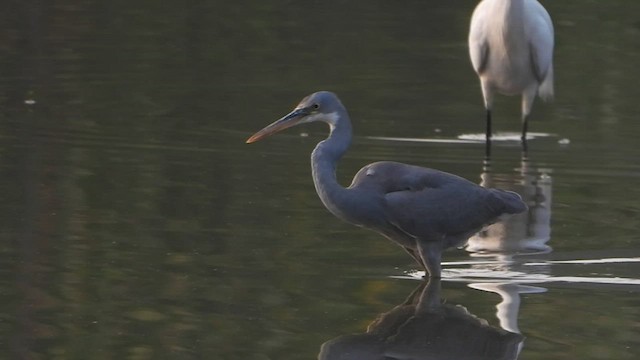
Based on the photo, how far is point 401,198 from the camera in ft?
28.1

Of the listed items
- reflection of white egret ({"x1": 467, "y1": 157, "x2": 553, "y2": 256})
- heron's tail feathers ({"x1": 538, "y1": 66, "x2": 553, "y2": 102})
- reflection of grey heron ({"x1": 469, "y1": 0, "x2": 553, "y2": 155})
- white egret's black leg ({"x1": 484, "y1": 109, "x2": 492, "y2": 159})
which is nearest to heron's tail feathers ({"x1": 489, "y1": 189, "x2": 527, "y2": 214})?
reflection of white egret ({"x1": 467, "y1": 157, "x2": 553, "y2": 256})

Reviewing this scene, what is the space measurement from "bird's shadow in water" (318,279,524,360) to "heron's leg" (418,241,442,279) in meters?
0.27

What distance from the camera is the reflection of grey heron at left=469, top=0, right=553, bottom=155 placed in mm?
13734

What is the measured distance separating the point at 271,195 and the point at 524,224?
163cm

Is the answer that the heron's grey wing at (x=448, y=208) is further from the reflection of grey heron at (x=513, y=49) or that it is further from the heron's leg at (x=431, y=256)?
the reflection of grey heron at (x=513, y=49)

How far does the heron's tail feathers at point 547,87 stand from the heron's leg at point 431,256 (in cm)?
587

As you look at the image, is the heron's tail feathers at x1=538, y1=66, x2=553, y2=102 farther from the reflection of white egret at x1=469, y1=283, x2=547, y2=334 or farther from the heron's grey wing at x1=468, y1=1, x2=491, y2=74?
the reflection of white egret at x1=469, y1=283, x2=547, y2=334

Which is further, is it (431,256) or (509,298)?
(431,256)

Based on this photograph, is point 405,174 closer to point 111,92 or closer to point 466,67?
point 111,92

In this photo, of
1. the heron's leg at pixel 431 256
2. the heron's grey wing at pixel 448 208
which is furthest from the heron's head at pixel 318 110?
the heron's leg at pixel 431 256

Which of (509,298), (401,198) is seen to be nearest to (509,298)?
(509,298)

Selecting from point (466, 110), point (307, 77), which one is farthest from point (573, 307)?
point (307, 77)

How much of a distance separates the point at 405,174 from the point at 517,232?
5.81 ft

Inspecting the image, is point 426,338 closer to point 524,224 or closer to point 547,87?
point 524,224
